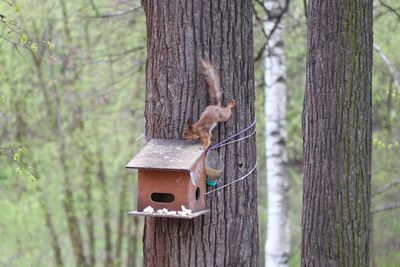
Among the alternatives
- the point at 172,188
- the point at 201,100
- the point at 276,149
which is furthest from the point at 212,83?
the point at 276,149

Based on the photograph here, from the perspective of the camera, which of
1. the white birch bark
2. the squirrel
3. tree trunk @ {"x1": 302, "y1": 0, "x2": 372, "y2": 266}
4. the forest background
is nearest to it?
the squirrel

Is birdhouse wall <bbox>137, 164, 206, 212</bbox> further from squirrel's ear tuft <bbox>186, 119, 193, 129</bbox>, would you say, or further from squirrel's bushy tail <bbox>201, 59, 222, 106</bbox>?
squirrel's bushy tail <bbox>201, 59, 222, 106</bbox>

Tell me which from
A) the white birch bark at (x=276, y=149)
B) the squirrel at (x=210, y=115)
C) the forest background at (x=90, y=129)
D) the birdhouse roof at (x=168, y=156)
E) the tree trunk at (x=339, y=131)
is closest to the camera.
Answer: the birdhouse roof at (x=168, y=156)

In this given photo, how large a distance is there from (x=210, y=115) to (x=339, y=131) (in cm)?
190

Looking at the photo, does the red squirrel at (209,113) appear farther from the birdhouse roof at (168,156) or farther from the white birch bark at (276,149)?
the white birch bark at (276,149)

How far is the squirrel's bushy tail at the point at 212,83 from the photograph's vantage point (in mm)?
3193

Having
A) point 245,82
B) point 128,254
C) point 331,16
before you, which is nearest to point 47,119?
point 128,254

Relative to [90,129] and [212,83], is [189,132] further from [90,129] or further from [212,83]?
[90,129]

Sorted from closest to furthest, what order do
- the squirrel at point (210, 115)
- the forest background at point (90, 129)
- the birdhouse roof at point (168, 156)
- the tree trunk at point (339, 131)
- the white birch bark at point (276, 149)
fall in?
1. the birdhouse roof at point (168, 156)
2. the squirrel at point (210, 115)
3. the tree trunk at point (339, 131)
4. the white birch bark at point (276, 149)
5. the forest background at point (90, 129)

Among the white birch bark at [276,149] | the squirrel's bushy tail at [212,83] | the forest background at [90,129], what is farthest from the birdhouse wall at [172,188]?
the forest background at [90,129]

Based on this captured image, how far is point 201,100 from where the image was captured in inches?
128

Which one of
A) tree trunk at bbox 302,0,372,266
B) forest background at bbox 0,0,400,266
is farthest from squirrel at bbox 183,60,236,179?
forest background at bbox 0,0,400,266

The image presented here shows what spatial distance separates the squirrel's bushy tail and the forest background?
628cm

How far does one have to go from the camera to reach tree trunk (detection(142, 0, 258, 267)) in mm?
3229
